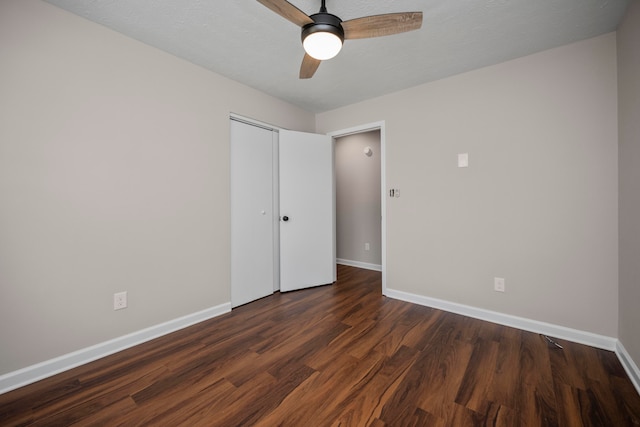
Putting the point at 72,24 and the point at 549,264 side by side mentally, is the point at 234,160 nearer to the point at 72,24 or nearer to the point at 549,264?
the point at 72,24

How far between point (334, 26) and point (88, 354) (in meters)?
2.83

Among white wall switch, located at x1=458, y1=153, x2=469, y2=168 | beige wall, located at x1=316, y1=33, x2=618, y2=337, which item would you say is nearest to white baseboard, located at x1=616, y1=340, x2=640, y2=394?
beige wall, located at x1=316, y1=33, x2=618, y2=337

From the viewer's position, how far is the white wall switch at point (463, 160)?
2647 millimetres

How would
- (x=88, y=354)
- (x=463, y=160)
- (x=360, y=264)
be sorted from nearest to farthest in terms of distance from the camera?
(x=88, y=354) → (x=463, y=160) → (x=360, y=264)

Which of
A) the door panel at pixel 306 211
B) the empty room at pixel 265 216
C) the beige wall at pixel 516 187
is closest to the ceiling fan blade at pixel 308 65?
the empty room at pixel 265 216

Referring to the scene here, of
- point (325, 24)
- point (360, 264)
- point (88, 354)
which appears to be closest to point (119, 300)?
point (88, 354)

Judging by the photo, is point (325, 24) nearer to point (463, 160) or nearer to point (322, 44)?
point (322, 44)

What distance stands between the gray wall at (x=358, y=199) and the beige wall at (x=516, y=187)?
1.30 m

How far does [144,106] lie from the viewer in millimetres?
2188

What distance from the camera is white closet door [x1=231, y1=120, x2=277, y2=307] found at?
9.57ft

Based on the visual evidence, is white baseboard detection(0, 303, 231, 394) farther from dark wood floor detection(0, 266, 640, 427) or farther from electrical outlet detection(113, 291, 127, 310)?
electrical outlet detection(113, 291, 127, 310)

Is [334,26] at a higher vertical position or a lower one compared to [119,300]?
higher

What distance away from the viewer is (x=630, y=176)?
1.77 m

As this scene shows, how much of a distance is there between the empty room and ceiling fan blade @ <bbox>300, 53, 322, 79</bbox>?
0.5 inches
